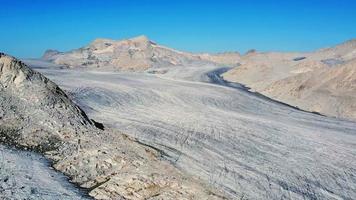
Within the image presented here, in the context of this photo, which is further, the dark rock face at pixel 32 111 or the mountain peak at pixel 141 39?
the mountain peak at pixel 141 39

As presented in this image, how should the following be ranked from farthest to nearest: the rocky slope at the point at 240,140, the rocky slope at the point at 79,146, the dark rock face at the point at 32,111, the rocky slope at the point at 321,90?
the rocky slope at the point at 321,90, the dark rock face at the point at 32,111, the rocky slope at the point at 240,140, the rocky slope at the point at 79,146

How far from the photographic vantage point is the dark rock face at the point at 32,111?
15266 millimetres

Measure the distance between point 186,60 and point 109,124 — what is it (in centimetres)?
8026

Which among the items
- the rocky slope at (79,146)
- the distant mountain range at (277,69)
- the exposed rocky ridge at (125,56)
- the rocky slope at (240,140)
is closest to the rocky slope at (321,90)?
the distant mountain range at (277,69)

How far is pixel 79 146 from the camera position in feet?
48.4

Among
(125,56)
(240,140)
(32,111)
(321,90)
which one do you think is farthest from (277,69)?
(32,111)

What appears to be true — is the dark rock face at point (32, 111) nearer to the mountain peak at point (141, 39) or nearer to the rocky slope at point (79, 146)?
the rocky slope at point (79, 146)

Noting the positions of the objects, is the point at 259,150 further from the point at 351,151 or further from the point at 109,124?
the point at 109,124

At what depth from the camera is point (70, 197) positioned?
11.3m

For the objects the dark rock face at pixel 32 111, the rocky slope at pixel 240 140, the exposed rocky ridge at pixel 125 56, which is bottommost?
the rocky slope at pixel 240 140

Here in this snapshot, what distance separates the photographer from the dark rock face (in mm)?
15266

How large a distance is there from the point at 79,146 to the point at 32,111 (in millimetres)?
2756

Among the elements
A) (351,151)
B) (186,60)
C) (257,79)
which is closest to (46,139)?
(351,151)

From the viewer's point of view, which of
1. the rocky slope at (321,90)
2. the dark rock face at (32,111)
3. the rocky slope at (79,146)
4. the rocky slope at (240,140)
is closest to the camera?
the rocky slope at (79,146)
